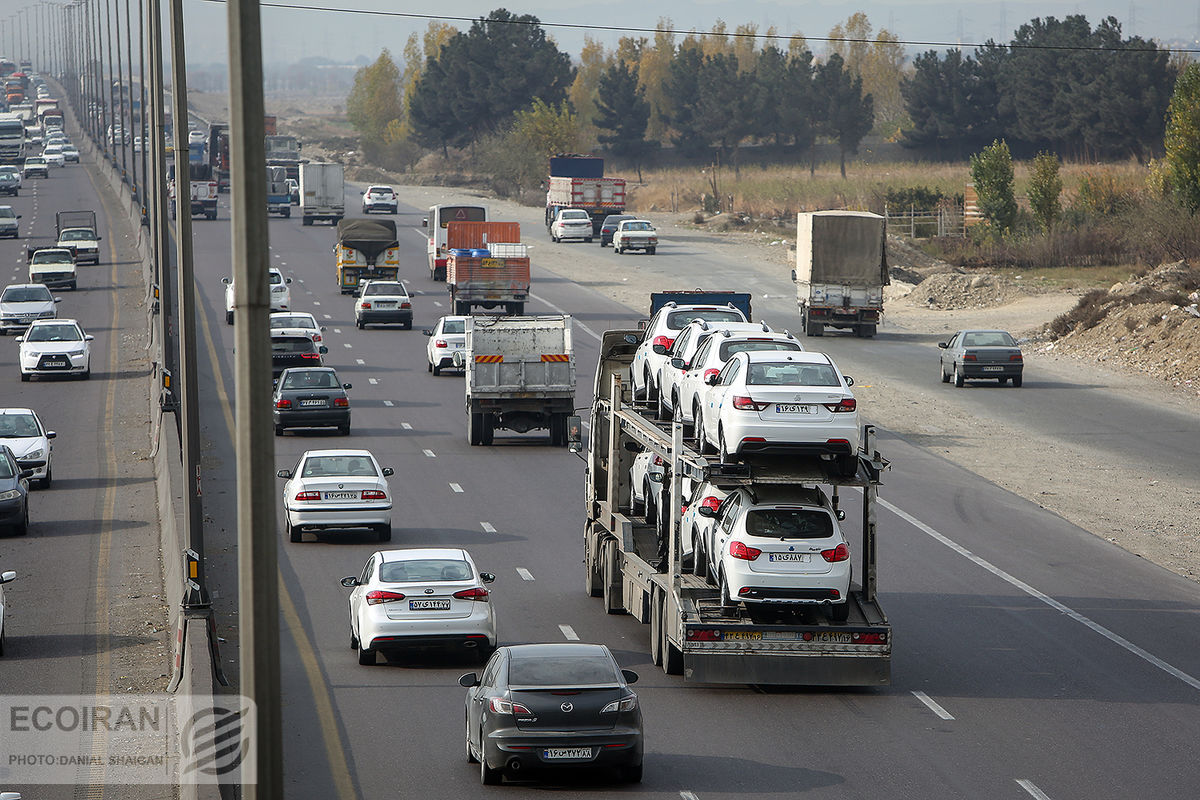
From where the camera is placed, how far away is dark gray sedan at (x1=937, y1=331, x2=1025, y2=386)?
4784cm

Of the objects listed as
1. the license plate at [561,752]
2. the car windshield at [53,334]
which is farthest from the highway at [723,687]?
Result: the car windshield at [53,334]

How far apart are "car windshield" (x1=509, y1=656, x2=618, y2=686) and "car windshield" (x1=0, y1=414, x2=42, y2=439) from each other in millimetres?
20680

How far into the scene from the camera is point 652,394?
2378 centimetres

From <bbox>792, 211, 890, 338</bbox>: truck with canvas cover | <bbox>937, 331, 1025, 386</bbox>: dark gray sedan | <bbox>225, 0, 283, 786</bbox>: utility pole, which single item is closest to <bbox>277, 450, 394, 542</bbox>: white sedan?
<bbox>225, 0, 283, 786</bbox>: utility pole

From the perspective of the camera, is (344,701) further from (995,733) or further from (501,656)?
(995,733)

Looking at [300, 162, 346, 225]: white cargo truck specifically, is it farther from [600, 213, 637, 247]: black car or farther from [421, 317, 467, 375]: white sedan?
[421, 317, 467, 375]: white sedan

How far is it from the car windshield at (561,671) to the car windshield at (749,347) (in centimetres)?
660

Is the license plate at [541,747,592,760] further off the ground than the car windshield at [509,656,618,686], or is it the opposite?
the car windshield at [509,656,618,686]

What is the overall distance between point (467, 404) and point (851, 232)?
23.1 meters

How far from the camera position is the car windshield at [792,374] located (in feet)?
61.8

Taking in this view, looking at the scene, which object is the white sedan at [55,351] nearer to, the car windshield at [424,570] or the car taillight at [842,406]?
the car windshield at [424,570]

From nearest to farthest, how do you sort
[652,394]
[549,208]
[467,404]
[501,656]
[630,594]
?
[501,656] < [630,594] < [652,394] < [467,404] < [549,208]

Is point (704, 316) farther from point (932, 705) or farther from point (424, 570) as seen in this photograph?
point (932, 705)

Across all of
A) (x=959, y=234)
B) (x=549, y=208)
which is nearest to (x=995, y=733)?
(x=959, y=234)
